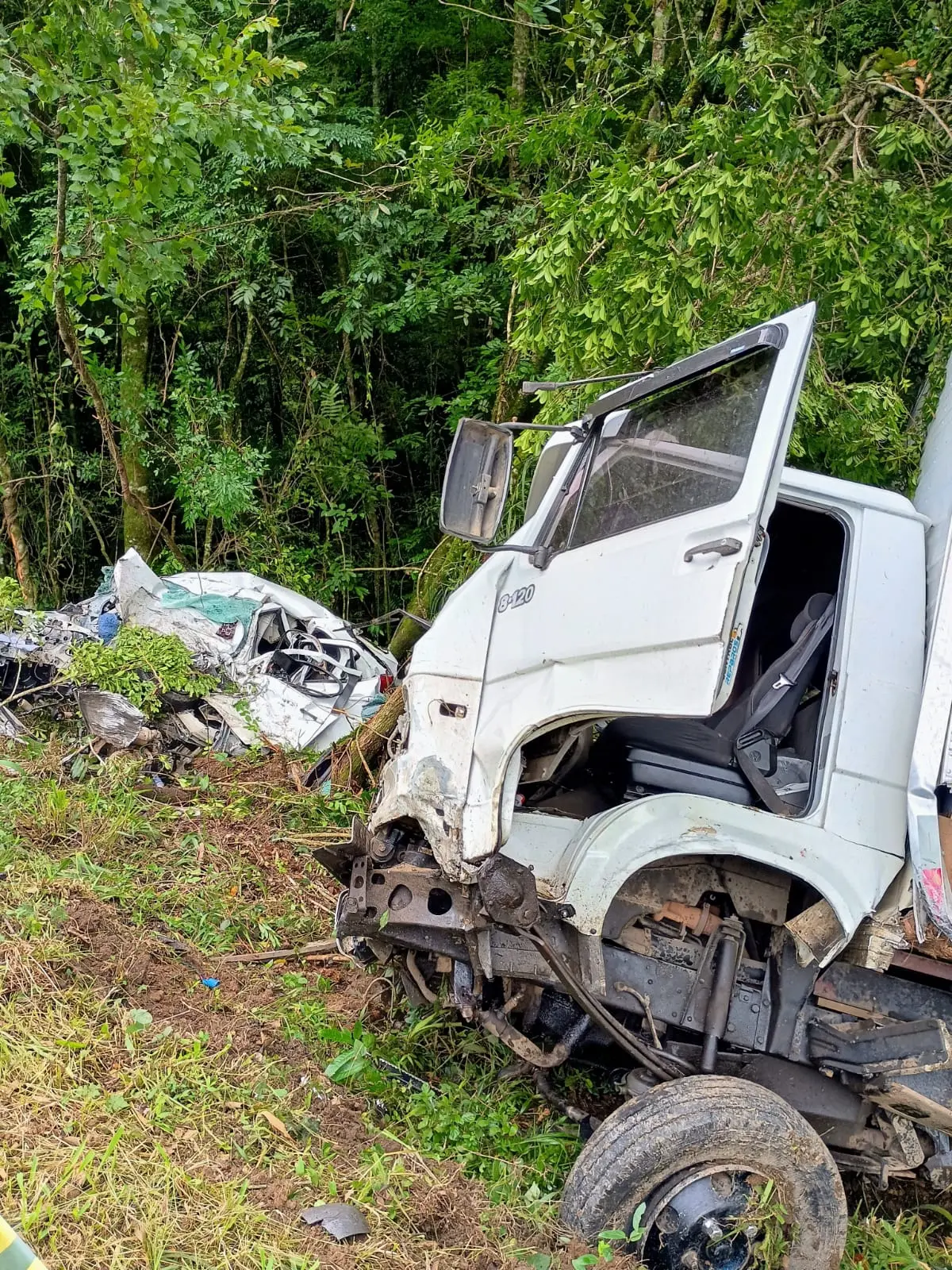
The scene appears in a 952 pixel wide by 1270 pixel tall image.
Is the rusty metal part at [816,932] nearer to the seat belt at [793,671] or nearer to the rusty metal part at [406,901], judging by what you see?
the seat belt at [793,671]

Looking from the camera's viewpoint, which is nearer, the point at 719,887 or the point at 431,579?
the point at 719,887

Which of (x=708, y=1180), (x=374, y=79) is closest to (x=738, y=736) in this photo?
(x=708, y=1180)

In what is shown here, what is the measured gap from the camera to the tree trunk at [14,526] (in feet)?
26.5

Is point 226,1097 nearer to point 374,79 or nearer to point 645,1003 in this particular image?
point 645,1003

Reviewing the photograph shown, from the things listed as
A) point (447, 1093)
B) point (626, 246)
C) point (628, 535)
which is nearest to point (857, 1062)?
point (447, 1093)

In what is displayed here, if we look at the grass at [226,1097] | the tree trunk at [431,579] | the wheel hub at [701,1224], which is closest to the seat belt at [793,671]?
the wheel hub at [701,1224]

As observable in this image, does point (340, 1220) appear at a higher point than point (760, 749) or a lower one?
lower

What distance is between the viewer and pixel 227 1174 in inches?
104

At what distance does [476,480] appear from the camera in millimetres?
3041

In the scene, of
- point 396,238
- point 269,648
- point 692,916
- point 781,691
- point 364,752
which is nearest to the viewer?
Answer: point 692,916

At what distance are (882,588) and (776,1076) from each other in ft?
4.96

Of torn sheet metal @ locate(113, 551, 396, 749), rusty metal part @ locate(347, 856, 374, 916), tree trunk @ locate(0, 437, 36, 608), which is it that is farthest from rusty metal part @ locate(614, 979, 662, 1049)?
tree trunk @ locate(0, 437, 36, 608)

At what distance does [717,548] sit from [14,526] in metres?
7.50

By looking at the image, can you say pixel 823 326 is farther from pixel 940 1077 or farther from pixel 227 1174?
pixel 227 1174
